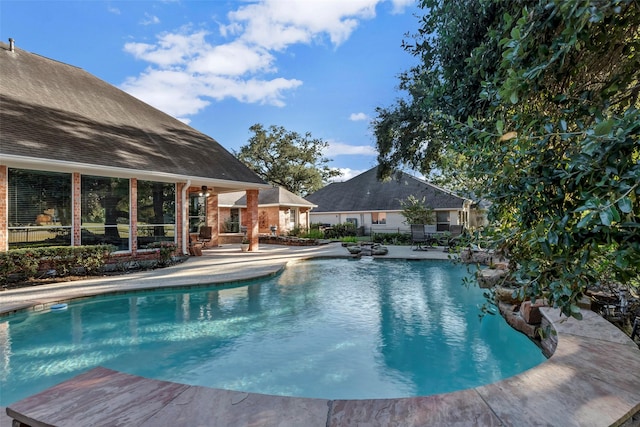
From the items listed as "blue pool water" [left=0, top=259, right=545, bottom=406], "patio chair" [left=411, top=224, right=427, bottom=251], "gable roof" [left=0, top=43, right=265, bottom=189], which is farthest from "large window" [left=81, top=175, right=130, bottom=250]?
"patio chair" [left=411, top=224, right=427, bottom=251]

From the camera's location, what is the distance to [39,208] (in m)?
9.88

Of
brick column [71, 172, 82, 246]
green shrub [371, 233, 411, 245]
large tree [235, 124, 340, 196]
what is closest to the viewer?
brick column [71, 172, 82, 246]

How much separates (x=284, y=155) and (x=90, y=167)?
26.7 meters

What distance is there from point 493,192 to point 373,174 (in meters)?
29.7

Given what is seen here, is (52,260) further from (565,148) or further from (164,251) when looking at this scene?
(565,148)

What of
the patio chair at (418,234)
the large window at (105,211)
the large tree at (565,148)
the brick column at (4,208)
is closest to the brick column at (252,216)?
the large window at (105,211)

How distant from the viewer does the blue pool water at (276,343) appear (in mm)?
4656

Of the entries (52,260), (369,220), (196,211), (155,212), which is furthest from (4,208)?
(369,220)

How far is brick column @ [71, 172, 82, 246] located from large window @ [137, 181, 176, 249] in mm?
1974

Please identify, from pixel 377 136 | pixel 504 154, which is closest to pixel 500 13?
pixel 504 154

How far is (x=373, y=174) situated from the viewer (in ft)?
105

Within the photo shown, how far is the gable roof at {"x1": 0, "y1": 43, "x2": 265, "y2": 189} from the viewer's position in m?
9.70

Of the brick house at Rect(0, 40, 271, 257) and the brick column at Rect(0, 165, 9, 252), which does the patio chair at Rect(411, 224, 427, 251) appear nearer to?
the brick house at Rect(0, 40, 271, 257)

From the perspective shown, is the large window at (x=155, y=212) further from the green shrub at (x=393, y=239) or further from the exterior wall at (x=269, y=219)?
the exterior wall at (x=269, y=219)
